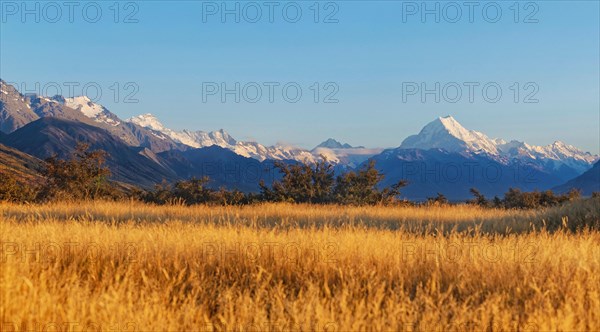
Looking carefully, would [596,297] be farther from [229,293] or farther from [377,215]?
[377,215]

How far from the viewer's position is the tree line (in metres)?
26.0

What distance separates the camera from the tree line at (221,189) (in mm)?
26000

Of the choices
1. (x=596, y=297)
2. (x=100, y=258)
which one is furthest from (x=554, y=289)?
(x=100, y=258)

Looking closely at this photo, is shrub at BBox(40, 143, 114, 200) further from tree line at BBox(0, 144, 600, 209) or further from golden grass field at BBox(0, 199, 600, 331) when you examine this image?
golden grass field at BBox(0, 199, 600, 331)

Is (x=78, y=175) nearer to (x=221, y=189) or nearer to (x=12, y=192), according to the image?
(x=12, y=192)

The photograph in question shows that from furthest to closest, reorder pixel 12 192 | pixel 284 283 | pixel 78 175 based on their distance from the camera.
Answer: pixel 78 175 → pixel 12 192 → pixel 284 283

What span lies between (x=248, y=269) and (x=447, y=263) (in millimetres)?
2903

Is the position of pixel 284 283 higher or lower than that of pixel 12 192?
lower

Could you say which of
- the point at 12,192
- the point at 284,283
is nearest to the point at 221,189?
the point at 12,192

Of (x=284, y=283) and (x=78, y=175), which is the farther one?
(x=78, y=175)

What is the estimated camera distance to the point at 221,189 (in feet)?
95.7

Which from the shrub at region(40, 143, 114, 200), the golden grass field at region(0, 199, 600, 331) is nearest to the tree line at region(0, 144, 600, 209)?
the shrub at region(40, 143, 114, 200)

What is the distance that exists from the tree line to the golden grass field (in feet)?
52.4

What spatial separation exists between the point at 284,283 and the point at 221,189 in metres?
21.9
